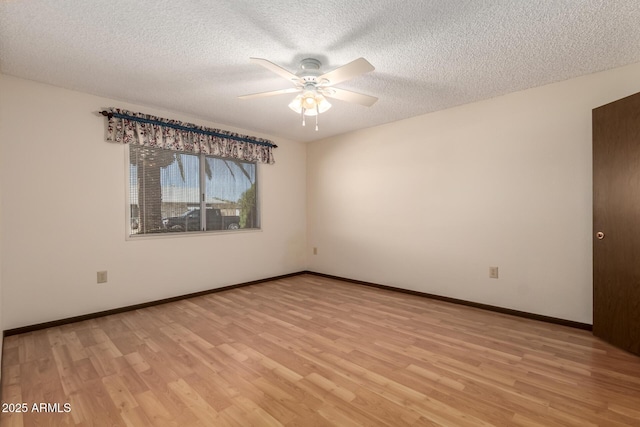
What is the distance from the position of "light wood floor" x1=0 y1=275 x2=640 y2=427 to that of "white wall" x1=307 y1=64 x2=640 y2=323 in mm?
521

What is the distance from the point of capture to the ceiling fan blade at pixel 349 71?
1894 millimetres

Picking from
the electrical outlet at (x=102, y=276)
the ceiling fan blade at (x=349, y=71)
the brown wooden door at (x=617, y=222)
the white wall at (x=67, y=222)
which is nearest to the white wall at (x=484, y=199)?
the brown wooden door at (x=617, y=222)

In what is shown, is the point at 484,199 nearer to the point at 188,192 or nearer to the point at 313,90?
the point at 313,90

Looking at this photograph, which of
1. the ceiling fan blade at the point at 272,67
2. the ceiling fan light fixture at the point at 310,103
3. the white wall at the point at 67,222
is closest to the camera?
the ceiling fan blade at the point at 272,67

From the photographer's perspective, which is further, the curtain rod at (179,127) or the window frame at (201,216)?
the window frame at (201,216)

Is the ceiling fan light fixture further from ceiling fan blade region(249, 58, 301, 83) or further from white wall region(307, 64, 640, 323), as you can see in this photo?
white wall region(307, 64, 640, 323)

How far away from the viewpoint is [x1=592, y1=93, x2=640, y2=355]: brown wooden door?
2.13 m

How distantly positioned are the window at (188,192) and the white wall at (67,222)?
16 cm

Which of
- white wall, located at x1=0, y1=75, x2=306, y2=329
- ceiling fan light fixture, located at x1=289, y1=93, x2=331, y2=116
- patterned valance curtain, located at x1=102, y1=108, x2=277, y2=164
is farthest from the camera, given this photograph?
patterned valance curtain, located at x1=102, y1=108, x2=277, y2=164

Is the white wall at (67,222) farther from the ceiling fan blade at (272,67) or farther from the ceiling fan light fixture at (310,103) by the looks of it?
the ceiling fan blade at (272,67)

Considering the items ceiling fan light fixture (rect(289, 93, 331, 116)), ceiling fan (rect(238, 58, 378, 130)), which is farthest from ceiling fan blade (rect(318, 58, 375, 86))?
ceiling fan light fixture (rect(289, 93, 331, 116))

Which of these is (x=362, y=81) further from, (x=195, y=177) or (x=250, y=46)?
(x=195, y=177)

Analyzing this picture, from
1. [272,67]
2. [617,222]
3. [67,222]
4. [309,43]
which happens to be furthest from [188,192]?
[617,222]

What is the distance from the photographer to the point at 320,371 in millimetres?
1962
